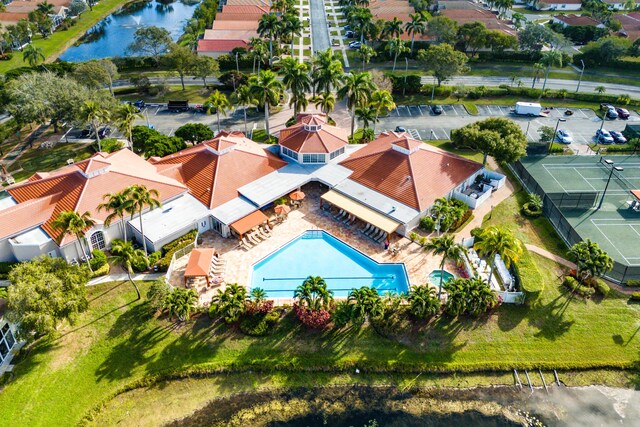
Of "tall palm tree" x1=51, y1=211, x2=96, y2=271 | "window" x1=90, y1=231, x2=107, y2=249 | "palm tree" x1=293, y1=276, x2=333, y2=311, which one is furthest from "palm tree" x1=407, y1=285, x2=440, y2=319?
"window" x1=90, y1=231, x2=107, y2=249

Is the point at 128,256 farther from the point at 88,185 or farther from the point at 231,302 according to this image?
the point at 88,185

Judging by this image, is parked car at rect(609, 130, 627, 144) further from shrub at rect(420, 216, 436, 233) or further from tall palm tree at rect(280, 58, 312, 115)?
tall palm tree at rect(280, 58, 312, 115)

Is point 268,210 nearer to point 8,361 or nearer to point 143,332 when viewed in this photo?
point 143,332

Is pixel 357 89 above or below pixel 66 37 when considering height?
above

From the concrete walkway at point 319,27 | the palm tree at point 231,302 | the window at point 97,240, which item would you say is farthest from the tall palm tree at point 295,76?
the concrete walkway at point 319,27

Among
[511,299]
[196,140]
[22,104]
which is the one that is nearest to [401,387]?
[511,299]

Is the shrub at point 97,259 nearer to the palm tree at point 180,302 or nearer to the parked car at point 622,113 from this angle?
the palm tree at point 180,302

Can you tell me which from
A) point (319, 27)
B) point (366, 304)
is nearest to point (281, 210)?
point (366, 304)
